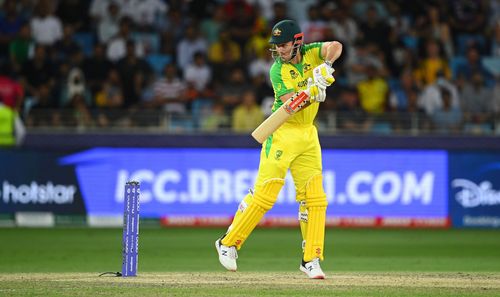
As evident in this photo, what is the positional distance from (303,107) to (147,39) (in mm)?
10619

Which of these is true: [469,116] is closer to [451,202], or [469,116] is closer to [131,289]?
[451,202]

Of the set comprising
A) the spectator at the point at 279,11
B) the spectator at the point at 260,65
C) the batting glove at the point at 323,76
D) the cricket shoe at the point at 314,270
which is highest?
the spectator at the point at 279,11

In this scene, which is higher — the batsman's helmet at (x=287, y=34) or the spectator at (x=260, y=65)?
the spectator at (x=260, y=65)

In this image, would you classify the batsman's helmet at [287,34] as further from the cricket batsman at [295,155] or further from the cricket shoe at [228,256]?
the cricket shoe at [228,256]

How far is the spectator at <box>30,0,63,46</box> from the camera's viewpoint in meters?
18.9

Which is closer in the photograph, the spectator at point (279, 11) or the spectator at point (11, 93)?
the spectator at point (11, 93)

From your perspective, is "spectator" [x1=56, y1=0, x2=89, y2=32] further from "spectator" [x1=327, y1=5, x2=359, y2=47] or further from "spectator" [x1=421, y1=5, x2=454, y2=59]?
"spectator" [x1=421, y1=5, x2=454, y2=59]

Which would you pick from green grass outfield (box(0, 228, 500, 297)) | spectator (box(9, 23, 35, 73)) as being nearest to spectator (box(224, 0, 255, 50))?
spectator (box(9, 23, 35, 73))

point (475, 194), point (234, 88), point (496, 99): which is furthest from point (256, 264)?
point (496, 99)

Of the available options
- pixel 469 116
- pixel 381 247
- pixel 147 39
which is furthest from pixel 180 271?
pixel 147 39

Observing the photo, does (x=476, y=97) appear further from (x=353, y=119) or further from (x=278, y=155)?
(x=278, y=155)

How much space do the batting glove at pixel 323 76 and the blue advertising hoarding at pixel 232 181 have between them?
7.66 metres

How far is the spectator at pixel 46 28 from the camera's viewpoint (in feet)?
62.1

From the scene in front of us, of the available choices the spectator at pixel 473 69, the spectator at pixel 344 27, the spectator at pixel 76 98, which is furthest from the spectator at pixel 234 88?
the spectator at pixel 473 69
